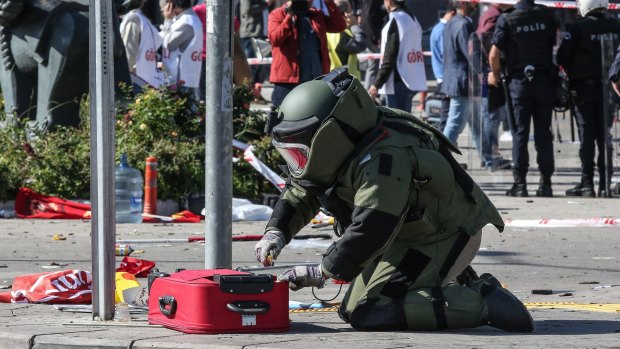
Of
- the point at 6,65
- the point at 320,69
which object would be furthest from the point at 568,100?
the point at 6,65

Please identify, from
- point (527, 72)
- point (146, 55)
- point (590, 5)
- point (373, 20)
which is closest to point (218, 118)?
point (527, 72)

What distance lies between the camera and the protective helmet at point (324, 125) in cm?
640

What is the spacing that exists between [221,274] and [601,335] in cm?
167

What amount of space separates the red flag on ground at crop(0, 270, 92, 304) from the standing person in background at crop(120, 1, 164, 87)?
8.73 metres

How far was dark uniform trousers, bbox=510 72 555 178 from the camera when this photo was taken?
14.2 metres

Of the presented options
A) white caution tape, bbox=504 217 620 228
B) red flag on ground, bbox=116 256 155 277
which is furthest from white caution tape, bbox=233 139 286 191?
red flag on ground, bbox=116 256 155 277

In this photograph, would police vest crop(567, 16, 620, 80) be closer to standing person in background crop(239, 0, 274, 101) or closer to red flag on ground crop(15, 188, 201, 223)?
red flag on ground crop(15, 188, 201, 223)

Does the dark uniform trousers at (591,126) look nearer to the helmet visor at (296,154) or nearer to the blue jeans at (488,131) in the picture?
the blue jeans at (488,131)

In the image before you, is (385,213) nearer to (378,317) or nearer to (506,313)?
(378,317)

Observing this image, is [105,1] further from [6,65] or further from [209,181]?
[6,65]

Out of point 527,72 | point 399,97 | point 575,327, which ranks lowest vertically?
point 575,327

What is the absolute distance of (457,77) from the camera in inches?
631

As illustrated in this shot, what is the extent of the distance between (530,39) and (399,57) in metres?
1.57

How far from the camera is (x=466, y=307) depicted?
662 centimetres
